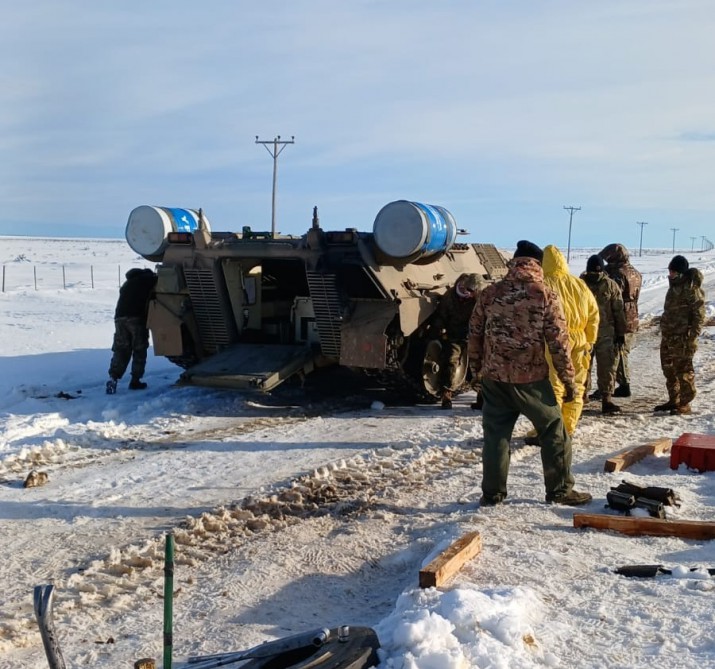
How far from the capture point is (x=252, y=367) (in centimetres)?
997

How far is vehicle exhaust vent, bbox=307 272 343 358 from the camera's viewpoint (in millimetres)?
9914

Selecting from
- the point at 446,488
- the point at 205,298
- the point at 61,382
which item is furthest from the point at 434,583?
the point at 61,382

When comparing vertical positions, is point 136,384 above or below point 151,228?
below

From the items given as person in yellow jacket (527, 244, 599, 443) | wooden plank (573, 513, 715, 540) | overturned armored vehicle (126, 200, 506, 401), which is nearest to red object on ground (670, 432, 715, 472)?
person in yellow jacket (527, 244, 599, 443)

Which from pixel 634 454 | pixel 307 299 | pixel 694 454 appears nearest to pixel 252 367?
pixel 307 299

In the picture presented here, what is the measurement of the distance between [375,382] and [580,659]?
23.0 feet

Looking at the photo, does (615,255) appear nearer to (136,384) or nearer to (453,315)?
(453,315)

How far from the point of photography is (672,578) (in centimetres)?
450

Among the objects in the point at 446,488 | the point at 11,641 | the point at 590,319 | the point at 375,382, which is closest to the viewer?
the point at 11,641

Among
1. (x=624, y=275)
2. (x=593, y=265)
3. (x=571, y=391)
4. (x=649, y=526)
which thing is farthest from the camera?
(x=624, y=275)

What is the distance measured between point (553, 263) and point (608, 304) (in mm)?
2737

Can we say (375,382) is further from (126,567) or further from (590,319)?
(126,567)

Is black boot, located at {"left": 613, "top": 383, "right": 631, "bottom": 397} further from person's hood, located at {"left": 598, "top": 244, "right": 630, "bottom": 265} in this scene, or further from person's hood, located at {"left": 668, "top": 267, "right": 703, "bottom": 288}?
person's hood, located at {"left": 668, "top": 267, "right": 703, "bottom": 288}

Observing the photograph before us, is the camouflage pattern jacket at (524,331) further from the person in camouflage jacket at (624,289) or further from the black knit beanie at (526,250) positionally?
the person in camouflage jacket at (624,289)
